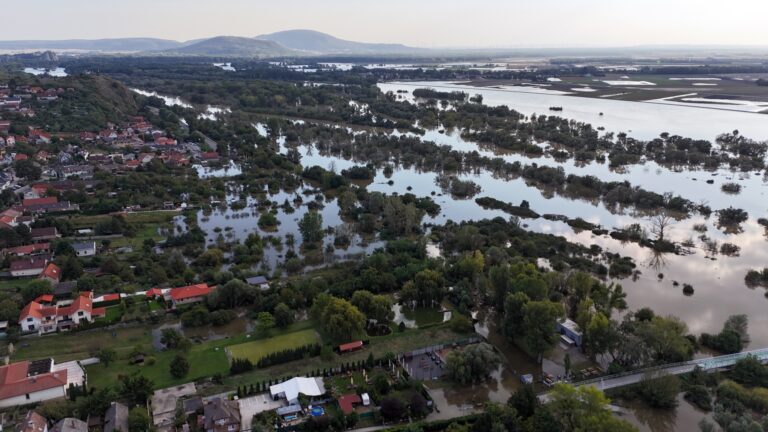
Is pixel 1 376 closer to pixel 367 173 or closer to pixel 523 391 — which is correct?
pixel 523 391

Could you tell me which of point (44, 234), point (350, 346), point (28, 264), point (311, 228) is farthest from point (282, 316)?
point (44, 234)

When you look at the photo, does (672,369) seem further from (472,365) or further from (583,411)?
(472,365)

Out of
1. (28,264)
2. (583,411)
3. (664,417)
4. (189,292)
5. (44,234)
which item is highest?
(583,411)

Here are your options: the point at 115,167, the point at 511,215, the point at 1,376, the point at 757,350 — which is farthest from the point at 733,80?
the point at 1,376

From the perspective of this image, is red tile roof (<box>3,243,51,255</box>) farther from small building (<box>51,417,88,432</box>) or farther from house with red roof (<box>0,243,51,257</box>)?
small building (<box>51,417,88,432</box>)

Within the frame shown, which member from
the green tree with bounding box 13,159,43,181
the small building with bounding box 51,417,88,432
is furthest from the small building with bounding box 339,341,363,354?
the green tree with bounding box 13,159,43,181
